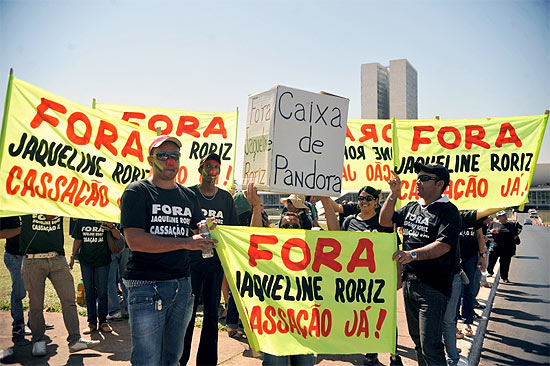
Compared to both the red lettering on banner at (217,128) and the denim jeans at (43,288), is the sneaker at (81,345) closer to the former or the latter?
the denim jeans at (43,288)

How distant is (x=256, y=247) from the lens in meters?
3.79

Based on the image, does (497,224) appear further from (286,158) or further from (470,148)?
(286,158)

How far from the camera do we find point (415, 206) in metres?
4.38

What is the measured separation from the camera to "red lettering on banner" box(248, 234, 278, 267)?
12.4 ft

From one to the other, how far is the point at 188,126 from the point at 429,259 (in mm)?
3767

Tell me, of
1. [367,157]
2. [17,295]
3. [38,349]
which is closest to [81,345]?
[38,349]

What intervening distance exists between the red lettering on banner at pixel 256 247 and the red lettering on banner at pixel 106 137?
7.02ft

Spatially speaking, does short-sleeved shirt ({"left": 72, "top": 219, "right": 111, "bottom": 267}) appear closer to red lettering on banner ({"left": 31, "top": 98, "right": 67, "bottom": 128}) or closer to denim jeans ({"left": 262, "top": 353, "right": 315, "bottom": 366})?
red lettering on banner ({"left": 31, "top": 98, "right": 67, "bottom": 128})

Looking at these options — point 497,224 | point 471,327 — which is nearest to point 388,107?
point 497,224

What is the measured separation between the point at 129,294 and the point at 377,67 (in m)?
74.7

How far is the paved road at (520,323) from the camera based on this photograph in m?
5.64

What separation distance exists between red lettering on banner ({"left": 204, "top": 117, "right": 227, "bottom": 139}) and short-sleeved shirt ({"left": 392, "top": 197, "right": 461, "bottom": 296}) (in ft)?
10.3

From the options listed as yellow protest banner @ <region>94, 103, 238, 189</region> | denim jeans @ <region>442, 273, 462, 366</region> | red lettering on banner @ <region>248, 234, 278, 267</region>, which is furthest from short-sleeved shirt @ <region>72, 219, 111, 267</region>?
denim jeans @ <region>442, 273, 462, 366</region>

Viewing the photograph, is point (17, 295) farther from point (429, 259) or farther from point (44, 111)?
point (429, 259)
